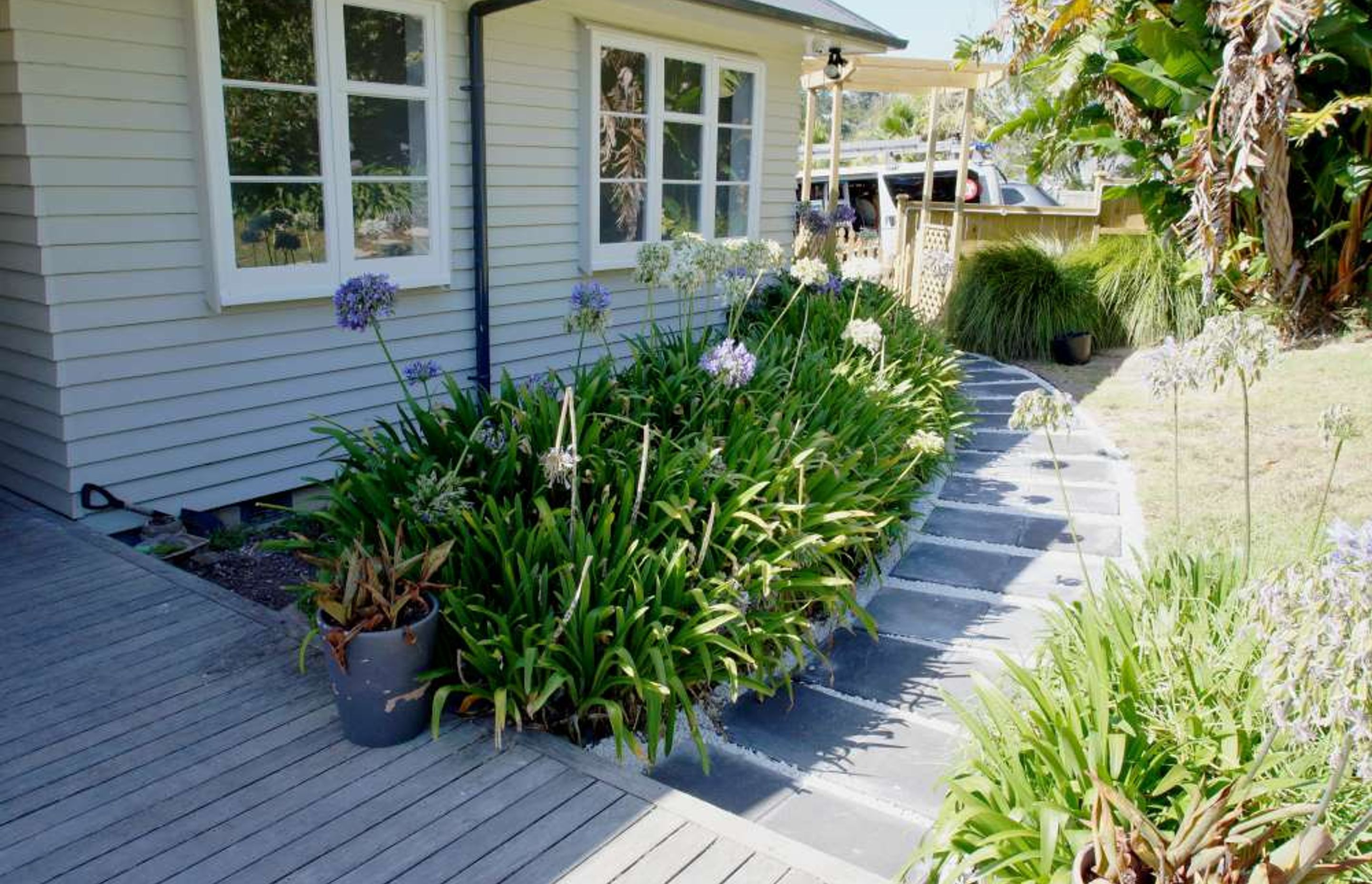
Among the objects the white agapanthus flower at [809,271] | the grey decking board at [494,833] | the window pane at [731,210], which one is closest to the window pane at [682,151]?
the window pane at [731,210]

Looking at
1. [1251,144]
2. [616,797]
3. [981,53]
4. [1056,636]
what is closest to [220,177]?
[616,797]

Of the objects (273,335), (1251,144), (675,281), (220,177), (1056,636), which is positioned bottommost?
(1056,636)

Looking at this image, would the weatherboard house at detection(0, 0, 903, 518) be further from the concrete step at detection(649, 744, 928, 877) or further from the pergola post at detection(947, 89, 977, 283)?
the pergola post at detection(947, 89, 977, 283)

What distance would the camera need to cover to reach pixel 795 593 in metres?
4.38

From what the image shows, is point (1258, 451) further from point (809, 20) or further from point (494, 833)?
point (494, 833)

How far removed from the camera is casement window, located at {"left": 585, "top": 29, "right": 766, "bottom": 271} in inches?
291

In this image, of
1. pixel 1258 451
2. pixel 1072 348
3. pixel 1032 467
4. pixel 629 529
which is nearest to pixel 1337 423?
pixel 629 529

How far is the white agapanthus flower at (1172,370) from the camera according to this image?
2.92 m

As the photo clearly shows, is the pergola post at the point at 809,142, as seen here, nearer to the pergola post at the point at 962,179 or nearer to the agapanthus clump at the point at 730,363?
the pergola post at the point at 962,179

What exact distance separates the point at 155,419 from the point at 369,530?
6.11 feet

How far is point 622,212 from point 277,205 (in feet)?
9.49

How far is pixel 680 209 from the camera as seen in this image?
27.1 ft

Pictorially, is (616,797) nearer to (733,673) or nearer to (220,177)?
(733,673)

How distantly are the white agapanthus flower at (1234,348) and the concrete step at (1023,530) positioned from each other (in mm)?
2575
